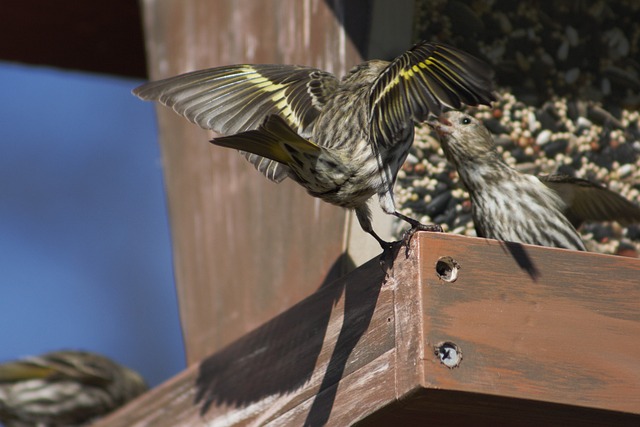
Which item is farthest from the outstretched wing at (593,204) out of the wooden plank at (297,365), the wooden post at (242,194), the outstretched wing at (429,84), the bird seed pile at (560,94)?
the outstretched wing at (429,84)

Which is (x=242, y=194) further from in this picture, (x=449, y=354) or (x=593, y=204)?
(x=449, y=354)

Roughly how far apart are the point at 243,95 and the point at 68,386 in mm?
2433

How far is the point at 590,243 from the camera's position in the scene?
347 cm

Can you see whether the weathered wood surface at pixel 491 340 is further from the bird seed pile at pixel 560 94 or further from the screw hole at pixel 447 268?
the bird seed pile at pixel 560 94

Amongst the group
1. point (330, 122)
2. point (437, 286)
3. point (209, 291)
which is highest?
point (330, 122)

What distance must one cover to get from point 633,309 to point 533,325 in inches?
8.4

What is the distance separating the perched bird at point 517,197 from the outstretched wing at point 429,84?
0.82 meters

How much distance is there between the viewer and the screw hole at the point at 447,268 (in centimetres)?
215

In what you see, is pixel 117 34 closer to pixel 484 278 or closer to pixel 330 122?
pixel 330 122

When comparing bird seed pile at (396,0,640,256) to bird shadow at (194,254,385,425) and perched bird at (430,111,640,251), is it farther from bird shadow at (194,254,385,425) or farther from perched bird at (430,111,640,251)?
bird shadow at (194,254,385,425)

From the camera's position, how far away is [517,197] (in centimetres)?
310

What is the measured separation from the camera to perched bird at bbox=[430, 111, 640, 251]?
304cm

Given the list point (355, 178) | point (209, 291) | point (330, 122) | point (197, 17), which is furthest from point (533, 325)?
point (197, 17)

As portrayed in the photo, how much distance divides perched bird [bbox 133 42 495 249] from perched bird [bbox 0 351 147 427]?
231cm
